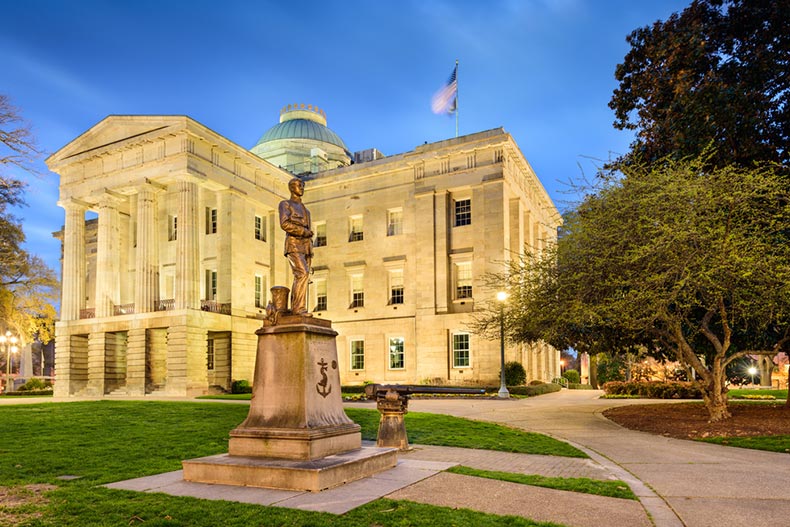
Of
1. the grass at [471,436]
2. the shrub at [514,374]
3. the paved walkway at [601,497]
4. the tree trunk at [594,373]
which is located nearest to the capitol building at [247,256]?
the shrub at [514,374]

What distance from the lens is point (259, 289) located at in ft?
143

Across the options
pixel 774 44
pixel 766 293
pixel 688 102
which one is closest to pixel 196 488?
pixel 766 293

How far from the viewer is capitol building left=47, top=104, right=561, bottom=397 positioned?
1458 inches

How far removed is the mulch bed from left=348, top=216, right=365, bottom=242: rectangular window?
25.5 meters

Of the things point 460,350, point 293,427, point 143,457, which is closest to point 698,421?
point 293,427

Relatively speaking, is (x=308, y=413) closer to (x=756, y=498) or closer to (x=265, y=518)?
(x=265, y=518)

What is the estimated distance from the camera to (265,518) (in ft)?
20.7

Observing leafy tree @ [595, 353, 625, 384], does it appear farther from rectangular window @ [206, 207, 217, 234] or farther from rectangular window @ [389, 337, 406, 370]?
rectangular window @ [206, 207, 217, 234]

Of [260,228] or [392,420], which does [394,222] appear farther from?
[392,420]

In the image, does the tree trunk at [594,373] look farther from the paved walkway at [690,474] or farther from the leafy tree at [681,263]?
the paved walkway at [690,474]

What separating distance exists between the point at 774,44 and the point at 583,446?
49.6 feet

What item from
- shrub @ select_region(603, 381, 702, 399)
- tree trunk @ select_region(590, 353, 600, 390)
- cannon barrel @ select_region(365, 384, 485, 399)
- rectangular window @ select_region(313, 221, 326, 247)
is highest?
rectangular window @ select_region(313, 221, 326, 247)

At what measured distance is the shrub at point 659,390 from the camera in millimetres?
29434

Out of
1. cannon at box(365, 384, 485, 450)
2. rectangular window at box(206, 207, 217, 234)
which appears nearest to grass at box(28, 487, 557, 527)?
cannon at box(365, 384, 485, 450)
